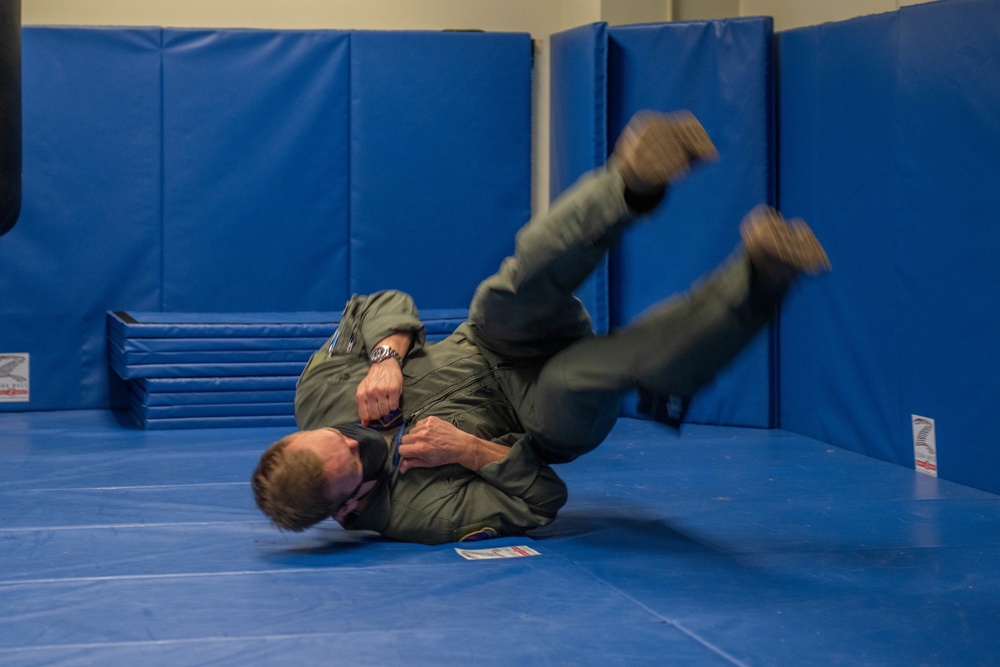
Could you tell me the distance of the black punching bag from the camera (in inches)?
150

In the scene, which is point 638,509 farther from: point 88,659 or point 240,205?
point 240,205

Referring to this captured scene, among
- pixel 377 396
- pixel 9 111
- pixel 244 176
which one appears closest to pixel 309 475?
pixel 377 396

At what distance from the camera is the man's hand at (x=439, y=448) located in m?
3.00

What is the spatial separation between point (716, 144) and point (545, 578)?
2979 mm

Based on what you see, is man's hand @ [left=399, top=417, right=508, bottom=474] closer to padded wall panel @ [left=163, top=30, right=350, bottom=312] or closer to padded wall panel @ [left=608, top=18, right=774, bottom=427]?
padded wall panel @ [left=608, top=18, right=774, bottom=427]

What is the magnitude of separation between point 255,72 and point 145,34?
0.56 meters

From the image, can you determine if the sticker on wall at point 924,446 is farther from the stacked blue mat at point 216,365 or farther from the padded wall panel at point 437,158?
the padded wall panel at point 437,158

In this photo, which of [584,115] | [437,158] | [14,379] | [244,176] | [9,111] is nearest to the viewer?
[9,111]

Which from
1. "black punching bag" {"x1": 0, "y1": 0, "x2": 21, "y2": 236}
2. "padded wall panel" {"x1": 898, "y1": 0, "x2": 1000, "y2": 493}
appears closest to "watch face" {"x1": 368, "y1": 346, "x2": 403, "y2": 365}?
"black punching bag" {"x1": 0, "y1": 0, "x2": 21, "y2": 236}

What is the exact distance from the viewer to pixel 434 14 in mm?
6273

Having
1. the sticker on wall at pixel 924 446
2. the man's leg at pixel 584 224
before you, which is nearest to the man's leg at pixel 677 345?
the man's leg at pixel 584 224

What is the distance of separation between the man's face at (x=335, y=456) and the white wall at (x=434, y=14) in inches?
141

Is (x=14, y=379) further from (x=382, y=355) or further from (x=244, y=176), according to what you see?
(x=382, y=355)

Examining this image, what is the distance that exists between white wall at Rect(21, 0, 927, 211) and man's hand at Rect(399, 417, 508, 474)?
3.26 meters
